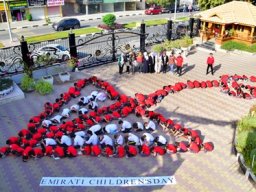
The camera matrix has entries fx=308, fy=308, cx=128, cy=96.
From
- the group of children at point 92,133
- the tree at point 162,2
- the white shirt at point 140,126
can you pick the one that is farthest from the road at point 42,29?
the white shirt at point 140,126

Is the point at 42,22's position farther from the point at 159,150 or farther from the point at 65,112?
the point at 159,150

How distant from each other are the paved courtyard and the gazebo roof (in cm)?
824

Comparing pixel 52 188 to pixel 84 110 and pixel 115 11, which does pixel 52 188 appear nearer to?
pixel 84 110

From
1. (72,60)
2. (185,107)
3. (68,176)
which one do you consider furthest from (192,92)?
(68,176)

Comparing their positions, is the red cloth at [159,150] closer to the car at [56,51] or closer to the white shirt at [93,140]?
the white shirt at [93,140]

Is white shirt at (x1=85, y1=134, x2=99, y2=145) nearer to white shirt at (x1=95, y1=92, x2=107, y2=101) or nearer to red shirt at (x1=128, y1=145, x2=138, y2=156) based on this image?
red shirt at (x1=128, y1=145, x2=138, y2=156)

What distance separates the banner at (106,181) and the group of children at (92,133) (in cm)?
125

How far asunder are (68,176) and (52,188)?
79cm

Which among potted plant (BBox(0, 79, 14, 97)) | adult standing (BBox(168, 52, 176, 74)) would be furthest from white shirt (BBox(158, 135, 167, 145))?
potted plant (BBox(0, 79, 14, 97))

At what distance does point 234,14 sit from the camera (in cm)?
2644

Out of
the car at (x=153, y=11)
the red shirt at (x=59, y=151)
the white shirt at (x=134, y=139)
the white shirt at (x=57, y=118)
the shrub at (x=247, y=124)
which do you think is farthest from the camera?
the car at (x=153, y=11)

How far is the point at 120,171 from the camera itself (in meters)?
11.7

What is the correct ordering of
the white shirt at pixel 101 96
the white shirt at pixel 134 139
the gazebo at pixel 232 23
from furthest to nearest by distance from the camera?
the gazebo at pixel 232 23
the white shirt at pixel 101 96
the white shirt at pixel 134 139

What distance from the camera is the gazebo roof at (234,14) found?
25766mm
